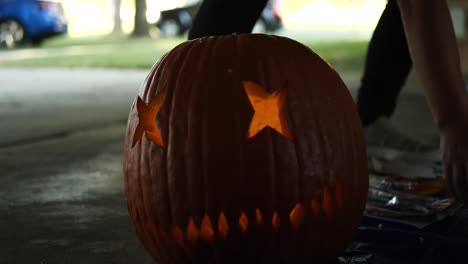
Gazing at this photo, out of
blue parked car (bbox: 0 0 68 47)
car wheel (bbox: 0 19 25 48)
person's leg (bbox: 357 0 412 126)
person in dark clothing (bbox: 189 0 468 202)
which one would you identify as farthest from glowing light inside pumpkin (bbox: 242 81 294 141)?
car wheel (bbox: 0 19 25 48)

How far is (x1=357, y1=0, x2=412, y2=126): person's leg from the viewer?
8.57 feet

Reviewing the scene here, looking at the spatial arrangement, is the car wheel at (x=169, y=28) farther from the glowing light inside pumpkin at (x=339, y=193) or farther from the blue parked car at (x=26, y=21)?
the glowing light inside pumpkin at (x=339, y=193)

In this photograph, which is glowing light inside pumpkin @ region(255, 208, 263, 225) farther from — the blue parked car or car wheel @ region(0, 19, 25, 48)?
car wheel @ region(0, 19, 25, 48)

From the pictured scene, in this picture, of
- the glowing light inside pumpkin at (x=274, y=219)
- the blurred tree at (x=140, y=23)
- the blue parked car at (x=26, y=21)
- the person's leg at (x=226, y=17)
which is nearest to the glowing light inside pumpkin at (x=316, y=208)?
the glowing light inside pumpkin at (x=274, y=219)

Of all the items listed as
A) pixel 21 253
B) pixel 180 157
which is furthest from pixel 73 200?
pixel 180 157

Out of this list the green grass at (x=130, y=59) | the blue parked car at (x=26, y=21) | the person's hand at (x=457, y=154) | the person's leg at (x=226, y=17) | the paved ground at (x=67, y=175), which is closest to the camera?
the person's hand at (x=457, y=154)

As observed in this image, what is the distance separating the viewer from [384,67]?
106 inches

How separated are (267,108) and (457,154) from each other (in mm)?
375

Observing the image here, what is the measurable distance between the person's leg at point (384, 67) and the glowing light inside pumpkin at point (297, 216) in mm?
1349

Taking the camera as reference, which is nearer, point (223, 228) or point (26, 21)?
point (223, 228)

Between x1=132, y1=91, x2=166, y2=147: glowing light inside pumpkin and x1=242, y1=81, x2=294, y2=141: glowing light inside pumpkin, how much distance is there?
18 centimetres

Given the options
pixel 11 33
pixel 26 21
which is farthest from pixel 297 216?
pixel 11 33

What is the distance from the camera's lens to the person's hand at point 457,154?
138 cm

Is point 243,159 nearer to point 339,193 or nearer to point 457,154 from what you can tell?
point 339,193
